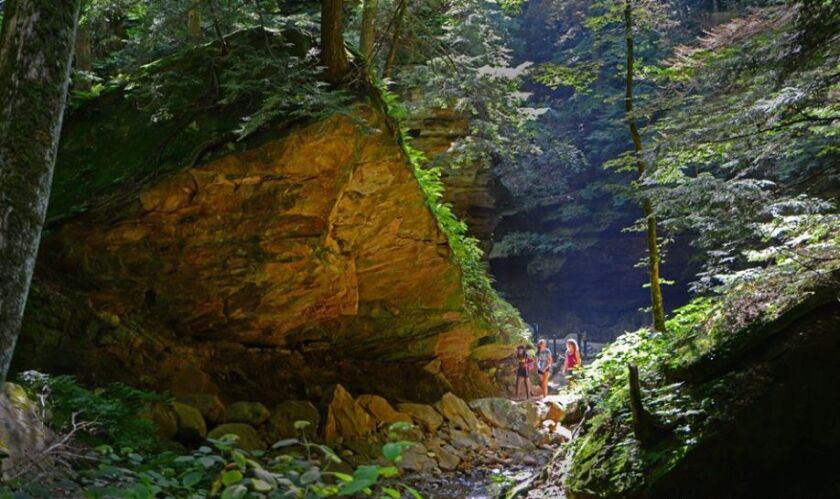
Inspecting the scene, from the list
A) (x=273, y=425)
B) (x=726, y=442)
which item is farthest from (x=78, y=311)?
(x=726, y=442)

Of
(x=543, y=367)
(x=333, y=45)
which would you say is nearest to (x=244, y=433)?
(x=333, y=45)

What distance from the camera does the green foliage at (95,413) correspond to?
210 inches

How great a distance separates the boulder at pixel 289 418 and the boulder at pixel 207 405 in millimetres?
706

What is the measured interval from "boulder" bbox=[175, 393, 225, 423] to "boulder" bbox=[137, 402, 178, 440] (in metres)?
0.76

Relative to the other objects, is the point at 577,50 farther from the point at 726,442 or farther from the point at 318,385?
the point at 726,442

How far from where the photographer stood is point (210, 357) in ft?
30.5

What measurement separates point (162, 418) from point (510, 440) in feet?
20.1

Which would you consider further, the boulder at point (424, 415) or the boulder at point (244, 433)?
the boulder at point (424, 415)

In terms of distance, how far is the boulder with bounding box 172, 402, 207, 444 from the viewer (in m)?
7.26

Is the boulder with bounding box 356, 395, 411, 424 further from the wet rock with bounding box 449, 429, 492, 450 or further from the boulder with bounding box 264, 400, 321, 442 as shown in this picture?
the boulder with bounding box 264, 400, 321, 442

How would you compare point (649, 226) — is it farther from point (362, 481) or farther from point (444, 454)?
point (362, 481)

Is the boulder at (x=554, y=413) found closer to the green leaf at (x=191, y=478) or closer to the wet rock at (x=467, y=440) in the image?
the wet rock at (x=467, y=440)

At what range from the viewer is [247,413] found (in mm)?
8445

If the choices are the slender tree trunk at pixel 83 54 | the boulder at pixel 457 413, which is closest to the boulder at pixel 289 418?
the boulder at pixel 457 413
